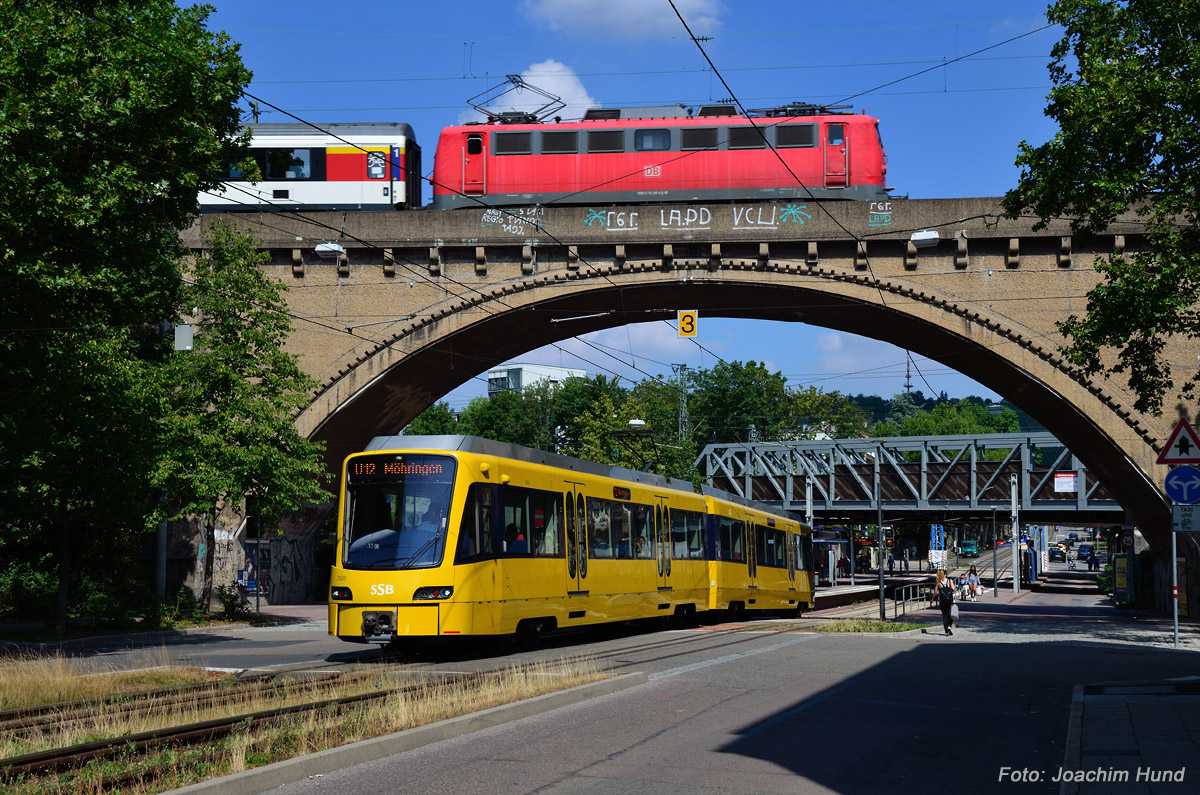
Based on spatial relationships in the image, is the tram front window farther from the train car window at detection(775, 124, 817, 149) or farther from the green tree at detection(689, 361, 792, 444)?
the green tree at detection(689, 361, 792, 444)

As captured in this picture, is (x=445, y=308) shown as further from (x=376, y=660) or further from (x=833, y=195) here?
(x=376, y=660)

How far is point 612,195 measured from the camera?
1297 inches

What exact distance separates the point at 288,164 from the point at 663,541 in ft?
58.4

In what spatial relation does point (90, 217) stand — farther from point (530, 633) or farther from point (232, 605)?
point (232, 605)

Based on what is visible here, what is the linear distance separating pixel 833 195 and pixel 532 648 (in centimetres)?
1846

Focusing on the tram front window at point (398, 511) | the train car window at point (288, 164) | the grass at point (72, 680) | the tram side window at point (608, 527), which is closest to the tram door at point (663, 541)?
the tram side window at point (608, 527)

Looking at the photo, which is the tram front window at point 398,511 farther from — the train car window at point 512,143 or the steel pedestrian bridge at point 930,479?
the steel pedestrian bridge at point 930,479

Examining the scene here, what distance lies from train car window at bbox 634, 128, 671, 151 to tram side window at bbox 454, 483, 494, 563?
18.0m

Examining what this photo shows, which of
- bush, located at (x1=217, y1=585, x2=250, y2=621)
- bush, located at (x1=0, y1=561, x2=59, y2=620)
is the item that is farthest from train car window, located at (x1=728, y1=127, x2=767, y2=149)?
bush, located at (x1=0, y1=561, x2=59, y2=620)

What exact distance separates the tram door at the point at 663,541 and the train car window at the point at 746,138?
1258 cm

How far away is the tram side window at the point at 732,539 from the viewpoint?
89.4 feet

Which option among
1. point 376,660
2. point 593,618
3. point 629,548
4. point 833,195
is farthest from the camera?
point 833,195

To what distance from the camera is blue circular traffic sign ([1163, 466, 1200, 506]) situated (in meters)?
16.2

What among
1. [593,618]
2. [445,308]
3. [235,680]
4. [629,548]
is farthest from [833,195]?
[235,680]
